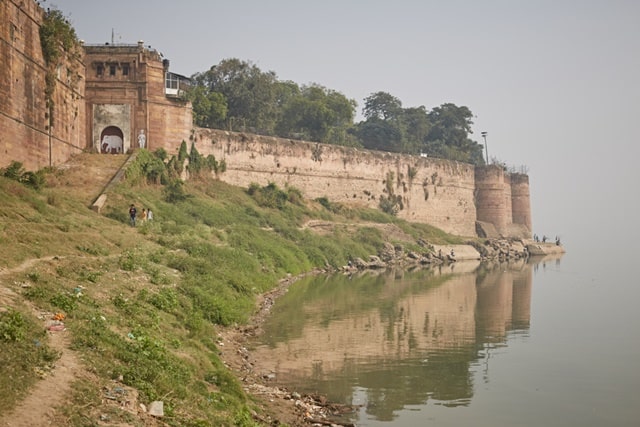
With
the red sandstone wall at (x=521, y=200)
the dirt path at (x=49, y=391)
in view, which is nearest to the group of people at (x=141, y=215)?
the dirt path at (x=49, y=391)

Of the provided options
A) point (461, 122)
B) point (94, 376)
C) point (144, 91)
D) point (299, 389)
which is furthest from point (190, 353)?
point (461, 122)

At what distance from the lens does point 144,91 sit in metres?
24.8

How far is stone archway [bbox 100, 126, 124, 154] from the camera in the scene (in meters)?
24.9

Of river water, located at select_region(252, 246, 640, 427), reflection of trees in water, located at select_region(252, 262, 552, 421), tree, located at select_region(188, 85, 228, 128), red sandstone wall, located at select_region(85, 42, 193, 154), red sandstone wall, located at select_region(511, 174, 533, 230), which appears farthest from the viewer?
red sandstone wall, located at select_region(511, 174, 533, 230)

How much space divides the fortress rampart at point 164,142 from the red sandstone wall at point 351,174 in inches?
1.9

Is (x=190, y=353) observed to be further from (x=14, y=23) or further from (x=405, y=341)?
(x=14, y=23)

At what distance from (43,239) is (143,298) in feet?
6.87

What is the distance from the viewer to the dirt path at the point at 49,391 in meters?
5.30

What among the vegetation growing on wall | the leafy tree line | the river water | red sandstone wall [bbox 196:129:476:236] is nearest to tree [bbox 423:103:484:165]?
the leafy tree line

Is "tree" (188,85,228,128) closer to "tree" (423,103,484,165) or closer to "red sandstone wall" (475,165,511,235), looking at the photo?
"red sandstone wall" (475,165,511,235)

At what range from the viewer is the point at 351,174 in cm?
3638

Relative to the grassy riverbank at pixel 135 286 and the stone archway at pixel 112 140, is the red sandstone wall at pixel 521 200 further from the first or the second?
the stone archway at pixel 112 140

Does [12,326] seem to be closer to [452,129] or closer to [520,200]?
[520,200]

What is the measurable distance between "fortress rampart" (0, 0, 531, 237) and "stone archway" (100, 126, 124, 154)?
31mm
